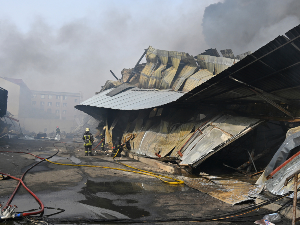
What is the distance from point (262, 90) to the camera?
7227 mm

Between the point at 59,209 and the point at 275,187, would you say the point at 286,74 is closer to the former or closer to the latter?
the point at 275,187

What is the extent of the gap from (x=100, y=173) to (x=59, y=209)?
392 cm

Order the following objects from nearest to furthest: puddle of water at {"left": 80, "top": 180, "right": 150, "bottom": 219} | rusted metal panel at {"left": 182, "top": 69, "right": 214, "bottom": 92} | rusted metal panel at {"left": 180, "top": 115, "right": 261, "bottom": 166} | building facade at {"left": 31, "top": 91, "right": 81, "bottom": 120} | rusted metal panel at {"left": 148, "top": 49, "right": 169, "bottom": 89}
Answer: puddle of water at {"left": 80, "top": 180, "right": 150, "bottom": 219}, rusted metal panel at {"left": 180, "top": 115, "right": 261, "bottom": 166}, rusted metal panel at {"left": 182, "top": 69, "right": 214, "bottom": 92}, rusted metal panel at {"left": 148, "top": 49, "right": 169, "bottom": 89}, building facade at {"left": 31, "top": 91, "right": 81, "bottom": 120}

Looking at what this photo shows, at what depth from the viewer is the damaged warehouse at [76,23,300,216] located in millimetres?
5898

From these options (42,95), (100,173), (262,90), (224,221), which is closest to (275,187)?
(224,221)

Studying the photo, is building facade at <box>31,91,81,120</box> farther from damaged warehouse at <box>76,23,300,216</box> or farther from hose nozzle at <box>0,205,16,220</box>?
hose nozzle at <box>0,205,16,220</box>

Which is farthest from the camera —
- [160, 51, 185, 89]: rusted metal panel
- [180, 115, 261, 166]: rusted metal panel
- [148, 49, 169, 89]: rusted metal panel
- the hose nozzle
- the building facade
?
the building facade

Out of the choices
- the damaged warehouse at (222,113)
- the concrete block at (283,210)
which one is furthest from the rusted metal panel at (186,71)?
the concrete block at (283,210)

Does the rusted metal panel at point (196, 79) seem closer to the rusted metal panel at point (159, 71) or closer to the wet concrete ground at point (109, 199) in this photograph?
the rusted metal panel at point (159, 71)

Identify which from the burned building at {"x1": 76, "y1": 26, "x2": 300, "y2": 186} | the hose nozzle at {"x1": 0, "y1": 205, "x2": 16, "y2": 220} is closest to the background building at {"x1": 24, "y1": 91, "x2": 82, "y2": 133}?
the burned building at {"x1": 76, "y1": 26, "x2": 300, "y2": 186}

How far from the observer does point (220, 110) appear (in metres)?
10.3

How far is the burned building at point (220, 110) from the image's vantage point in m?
5.86

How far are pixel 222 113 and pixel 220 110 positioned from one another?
0.54m

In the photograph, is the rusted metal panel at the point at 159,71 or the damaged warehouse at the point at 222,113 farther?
the rusted metal panel at the point at 159,71
